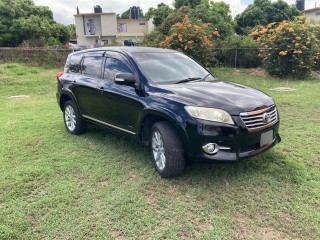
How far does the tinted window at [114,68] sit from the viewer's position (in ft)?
14.3

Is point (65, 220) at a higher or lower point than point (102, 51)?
lower

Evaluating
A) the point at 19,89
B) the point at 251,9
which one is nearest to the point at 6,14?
the point at 19,89

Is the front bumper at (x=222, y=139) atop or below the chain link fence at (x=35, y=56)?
below

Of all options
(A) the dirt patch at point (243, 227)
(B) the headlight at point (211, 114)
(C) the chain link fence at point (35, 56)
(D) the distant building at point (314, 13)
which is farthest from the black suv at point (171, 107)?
(D) the distant building at point (314, 13)

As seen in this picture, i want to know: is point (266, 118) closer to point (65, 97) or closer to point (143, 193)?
point (143, 193)

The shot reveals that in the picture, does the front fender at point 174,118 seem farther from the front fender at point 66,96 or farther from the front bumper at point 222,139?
the front fender at point 66,96

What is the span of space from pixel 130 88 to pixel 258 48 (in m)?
11.9

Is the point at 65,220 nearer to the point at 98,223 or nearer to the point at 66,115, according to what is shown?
the point at 98,223

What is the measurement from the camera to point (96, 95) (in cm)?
475

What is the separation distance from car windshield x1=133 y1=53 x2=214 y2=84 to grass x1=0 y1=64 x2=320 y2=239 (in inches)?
47.8

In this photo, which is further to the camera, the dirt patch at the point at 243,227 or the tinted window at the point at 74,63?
the tinted window at the point at 74,63

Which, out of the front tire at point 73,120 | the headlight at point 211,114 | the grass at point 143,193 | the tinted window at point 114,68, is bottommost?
the grass at point 143,193

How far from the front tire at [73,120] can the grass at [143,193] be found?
0.66 ft

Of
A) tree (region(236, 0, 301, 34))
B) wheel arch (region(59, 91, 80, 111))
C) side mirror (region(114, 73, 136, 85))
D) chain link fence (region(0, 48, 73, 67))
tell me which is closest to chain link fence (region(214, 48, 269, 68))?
chain link fence (region(0, 48, 73, 67))
